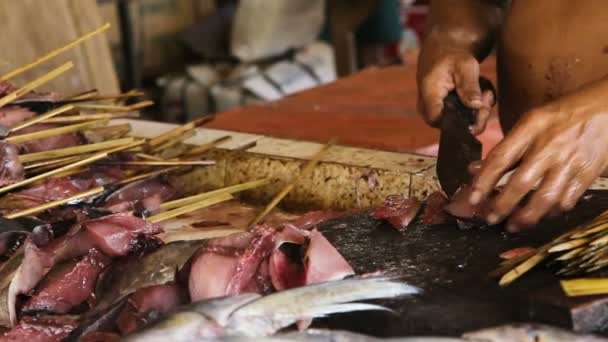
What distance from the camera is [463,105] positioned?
242 centimetres

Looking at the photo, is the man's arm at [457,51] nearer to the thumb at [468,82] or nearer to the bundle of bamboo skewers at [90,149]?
the thumb at [468,82]

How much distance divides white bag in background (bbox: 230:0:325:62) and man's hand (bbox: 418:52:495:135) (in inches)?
188

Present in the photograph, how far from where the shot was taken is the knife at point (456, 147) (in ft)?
7.46

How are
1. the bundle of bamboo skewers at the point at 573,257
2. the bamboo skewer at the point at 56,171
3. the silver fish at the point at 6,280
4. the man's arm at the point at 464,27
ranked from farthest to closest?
the man's arm at the point at 464,27 < the bamboo skewer at the point at 56,171 < the silver fish at the point at 6,280 < the bundle of bamboo skewers at the point at 573,257

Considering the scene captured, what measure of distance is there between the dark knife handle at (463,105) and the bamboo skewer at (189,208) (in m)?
0.67

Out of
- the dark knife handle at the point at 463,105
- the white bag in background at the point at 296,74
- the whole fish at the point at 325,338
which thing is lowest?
the white bag in background at the point at 296,74

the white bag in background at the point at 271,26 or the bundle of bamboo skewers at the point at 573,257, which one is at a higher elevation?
the bundle of bamboo skewers at the point at 573,257

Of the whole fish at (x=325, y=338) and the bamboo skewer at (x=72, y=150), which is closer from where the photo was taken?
the whole fish at (x=325, y=338)

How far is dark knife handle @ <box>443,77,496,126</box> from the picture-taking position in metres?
2.39

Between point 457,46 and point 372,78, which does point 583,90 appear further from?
point 372,78

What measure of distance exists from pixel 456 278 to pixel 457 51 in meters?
1.09

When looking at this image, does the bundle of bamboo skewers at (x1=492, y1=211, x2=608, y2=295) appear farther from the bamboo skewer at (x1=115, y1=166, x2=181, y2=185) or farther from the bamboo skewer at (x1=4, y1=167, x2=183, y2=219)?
the bamboo skewer at (x1=115, y1=166, x2=181, y2=185)

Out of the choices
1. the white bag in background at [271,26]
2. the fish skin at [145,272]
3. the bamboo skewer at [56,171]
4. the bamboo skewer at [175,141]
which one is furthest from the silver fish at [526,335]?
the white bag in background at [271,26]

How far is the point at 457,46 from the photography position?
2.74 metres
